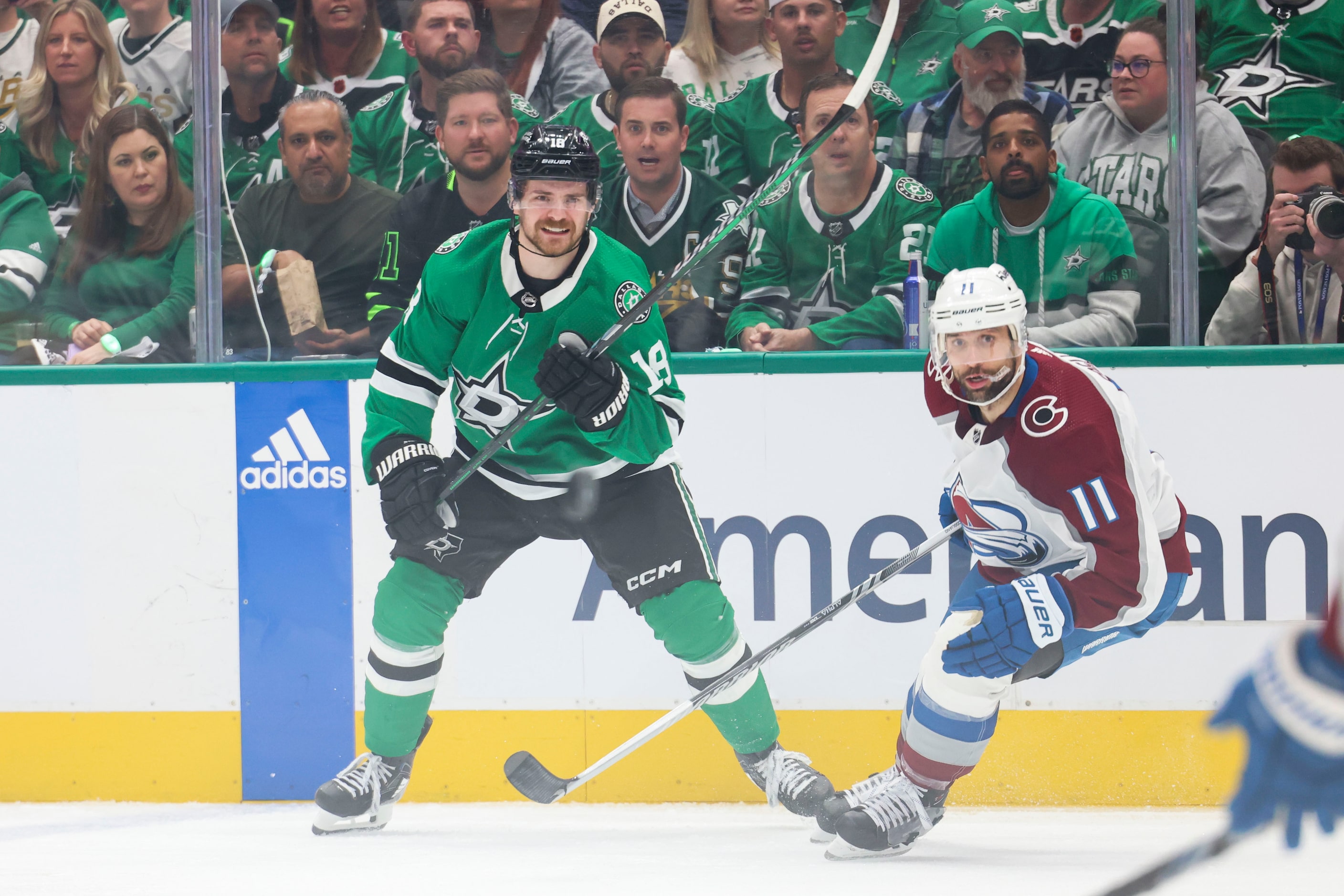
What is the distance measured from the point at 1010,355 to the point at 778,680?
43.2 inches

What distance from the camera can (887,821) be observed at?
8.72 feet

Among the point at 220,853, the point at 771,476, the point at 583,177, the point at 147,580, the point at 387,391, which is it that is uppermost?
the point at 583,177

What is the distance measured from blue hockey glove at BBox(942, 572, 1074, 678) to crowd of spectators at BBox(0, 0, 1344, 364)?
41.7 inches

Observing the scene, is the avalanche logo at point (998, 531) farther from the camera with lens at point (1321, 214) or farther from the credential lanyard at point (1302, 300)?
the camera with lens at point (1321, 214)

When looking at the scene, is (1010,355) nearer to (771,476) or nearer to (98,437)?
(771,476)

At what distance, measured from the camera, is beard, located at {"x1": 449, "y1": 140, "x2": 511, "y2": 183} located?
11.9ft

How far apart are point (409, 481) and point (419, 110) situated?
4.09 feet

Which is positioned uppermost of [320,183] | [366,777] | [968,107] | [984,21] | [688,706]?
[984,21]

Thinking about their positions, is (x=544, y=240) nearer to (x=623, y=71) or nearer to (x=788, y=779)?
(x=623, y=71)

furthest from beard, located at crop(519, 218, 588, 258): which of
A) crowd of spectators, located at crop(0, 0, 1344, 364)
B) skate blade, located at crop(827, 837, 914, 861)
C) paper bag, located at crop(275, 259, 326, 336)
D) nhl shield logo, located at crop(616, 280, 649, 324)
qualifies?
skate blade, located at crop(827, 837, 914, 861)

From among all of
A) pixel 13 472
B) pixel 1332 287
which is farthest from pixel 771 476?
pixel 13 472

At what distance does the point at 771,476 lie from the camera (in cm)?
327

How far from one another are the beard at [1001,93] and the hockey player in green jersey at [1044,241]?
31 millimetres

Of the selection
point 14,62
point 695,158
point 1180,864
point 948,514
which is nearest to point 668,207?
point 695,158
